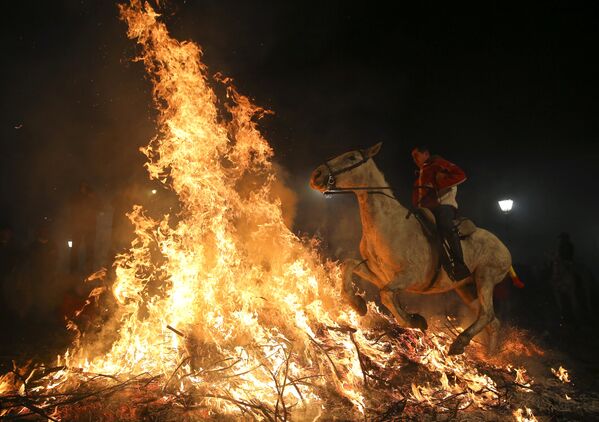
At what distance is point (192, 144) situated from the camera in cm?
887

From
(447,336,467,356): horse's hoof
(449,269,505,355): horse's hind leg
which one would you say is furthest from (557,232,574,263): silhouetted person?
(447,336,467,356): horse's hoof

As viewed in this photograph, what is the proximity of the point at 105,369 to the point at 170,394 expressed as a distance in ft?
5.68

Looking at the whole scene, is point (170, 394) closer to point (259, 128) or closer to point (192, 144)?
point (192, 144)

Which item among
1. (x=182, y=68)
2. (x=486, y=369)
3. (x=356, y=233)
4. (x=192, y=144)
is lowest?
(x=486, y=369)

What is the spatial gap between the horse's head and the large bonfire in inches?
107

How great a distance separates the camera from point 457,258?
→ 6.46m

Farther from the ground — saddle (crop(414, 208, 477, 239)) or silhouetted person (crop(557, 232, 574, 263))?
saddle (crop(414, 208, 477, 239))

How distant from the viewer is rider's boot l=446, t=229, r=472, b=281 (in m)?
6.44

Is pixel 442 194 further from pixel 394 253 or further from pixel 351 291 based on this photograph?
pixel 351 291

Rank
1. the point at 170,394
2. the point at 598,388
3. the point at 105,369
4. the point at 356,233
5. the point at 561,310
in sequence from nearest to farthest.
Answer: the point at 170,394 < the point at 105,369 < the point at 598,388 < the point at 561,310 < the point at 356,233

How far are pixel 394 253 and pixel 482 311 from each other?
2.23 meters

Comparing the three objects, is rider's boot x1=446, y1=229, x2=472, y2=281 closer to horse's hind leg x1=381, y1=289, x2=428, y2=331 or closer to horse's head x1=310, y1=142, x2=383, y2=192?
horse's hind leg x1=381, y1=289, x2=428, y2=331

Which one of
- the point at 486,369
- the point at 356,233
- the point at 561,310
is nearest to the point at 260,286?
the point at 486,369

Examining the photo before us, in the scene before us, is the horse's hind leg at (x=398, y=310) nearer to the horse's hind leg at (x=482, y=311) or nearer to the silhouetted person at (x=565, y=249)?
the horse's hind leg at (x=482, y=311)
